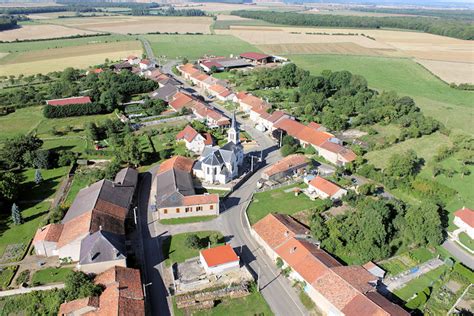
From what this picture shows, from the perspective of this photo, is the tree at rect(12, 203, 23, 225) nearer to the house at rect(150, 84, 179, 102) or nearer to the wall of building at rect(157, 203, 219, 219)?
the wall of building at rect(157, 203, 219, 219)

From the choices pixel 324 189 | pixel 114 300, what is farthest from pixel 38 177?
pixel 324 189

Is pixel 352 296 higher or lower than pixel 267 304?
higher

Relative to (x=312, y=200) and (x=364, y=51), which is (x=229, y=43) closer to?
(x=364, y=51)

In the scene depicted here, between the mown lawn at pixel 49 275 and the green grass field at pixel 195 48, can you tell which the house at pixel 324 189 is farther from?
the green grass field at pixel 195 48

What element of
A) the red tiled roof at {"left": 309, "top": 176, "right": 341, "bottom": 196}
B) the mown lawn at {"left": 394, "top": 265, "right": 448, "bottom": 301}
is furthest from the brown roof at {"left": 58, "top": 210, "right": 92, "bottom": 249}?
the mown lawn at {"left": 394, "top": 265, "right": 448, "bottom": 301}

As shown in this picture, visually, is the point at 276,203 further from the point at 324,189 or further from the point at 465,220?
the point at 465,220

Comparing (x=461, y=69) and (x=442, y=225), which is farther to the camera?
(x=461, y=69)

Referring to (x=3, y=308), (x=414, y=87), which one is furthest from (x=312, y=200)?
(x=414, y=87)

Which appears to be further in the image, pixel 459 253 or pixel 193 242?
pixel 459 253
